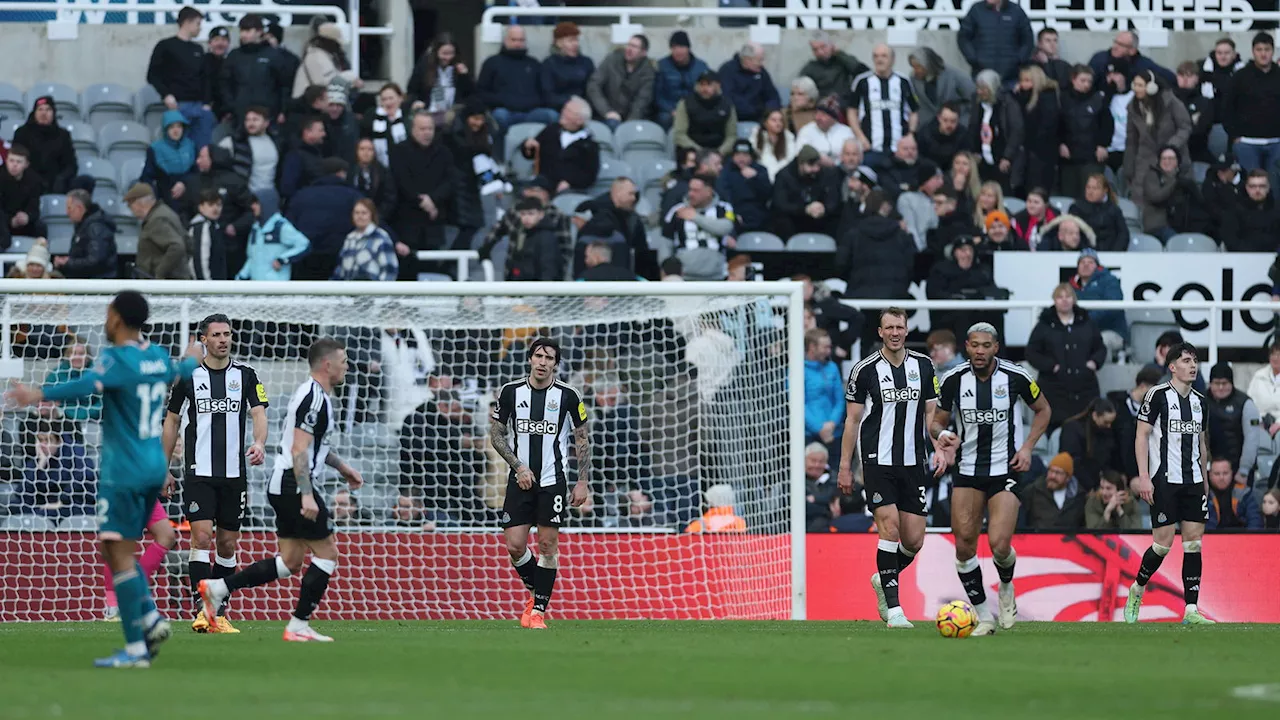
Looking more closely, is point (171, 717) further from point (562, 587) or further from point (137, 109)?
point (137, 109)

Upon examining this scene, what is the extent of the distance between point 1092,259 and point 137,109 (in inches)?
396

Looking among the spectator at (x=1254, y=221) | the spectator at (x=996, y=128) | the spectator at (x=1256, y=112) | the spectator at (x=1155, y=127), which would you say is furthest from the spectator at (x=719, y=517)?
the spectator at (x=1256, y=112)

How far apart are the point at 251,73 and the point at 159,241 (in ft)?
8.82

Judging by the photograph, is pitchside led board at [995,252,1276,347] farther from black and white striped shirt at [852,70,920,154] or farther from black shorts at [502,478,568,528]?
black shorts at [502,478,568,528]

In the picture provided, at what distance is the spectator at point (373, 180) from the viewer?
728 inches

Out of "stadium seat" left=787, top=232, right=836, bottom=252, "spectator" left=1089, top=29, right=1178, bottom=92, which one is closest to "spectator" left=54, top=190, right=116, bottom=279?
"stadium seat" left=787, top=232, right=836, bottom=252

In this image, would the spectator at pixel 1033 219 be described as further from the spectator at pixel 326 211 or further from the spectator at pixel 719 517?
the spectator at pixel 326 211

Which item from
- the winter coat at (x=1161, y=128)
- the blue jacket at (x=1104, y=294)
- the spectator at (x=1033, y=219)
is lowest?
the blue jacket at (x=1104, y=294)

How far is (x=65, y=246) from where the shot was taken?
19.3 meters

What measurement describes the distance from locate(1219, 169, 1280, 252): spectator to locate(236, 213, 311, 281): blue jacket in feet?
30.0

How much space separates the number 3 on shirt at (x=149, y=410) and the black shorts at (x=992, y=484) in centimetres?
590

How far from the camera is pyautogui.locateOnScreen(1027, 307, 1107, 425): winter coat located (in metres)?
17.7

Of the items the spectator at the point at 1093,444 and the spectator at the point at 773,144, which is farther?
the spectator at the point at 773,144

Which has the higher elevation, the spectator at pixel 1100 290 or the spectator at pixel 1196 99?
the spectator at pixel 1196 99
